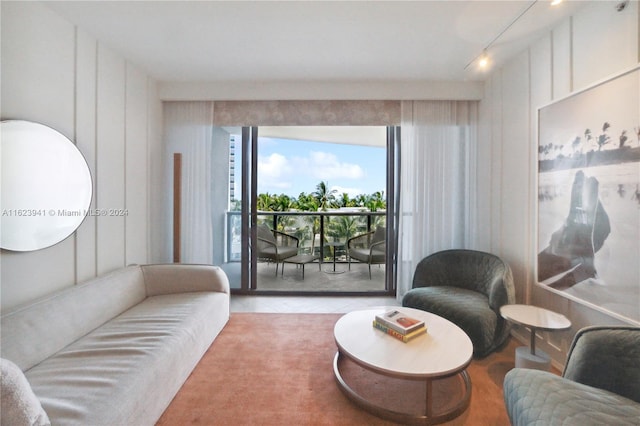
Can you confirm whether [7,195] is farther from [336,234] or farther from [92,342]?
[336,234]

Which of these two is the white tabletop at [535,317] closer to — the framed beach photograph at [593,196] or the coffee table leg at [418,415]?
the framed beach photograph at [593,196]

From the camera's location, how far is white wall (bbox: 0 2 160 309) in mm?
1704

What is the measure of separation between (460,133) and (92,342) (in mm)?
3883

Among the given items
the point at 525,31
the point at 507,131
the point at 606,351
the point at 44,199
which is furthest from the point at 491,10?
the point at 44,199

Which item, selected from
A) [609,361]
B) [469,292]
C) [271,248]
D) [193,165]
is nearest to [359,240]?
[271,248]

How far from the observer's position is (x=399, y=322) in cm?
183

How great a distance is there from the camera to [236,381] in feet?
6.16

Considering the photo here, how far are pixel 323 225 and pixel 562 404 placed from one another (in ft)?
13.1

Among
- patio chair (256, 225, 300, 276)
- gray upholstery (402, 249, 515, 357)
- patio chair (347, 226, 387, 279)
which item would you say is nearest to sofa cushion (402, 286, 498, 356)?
gray upholstery (402, 249, 515, 357)

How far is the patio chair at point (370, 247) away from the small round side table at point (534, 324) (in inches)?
76.4

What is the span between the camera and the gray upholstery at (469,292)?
6.91 ft

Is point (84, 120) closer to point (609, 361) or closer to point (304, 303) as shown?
point (304, 303)

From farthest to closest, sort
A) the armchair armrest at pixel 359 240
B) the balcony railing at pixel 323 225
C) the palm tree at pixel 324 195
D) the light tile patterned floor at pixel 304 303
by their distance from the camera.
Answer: the palm tree at pixel 324 195
the balcony railing at pixel 323 225
the armchair armrest at pixel 359 240
the light tile patterned floor at pixel 304 303

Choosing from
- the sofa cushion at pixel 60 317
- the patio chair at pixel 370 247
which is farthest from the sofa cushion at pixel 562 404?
the patio chair at pixel 370 247
